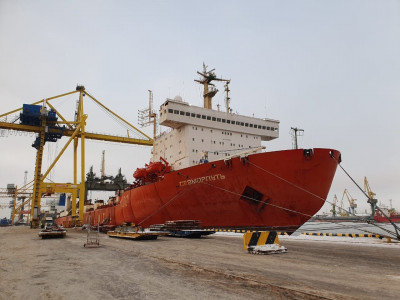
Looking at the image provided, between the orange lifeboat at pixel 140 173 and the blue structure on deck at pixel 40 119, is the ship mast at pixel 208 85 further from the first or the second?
the blue structure on deck at pixel 40 119

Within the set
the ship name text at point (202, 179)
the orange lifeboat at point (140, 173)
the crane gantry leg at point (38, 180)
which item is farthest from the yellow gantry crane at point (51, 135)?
the ship name text at point (202, 179)

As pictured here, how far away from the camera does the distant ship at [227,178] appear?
41.4ft

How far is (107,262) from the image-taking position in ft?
24.3

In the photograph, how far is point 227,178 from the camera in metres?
14.5

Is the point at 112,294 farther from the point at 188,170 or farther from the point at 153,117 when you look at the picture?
the point at 153,117

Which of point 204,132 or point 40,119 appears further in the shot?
point 40,119

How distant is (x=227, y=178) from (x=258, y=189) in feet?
6.01

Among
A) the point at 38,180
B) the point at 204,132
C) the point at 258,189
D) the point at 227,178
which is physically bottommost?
the point at 258,189

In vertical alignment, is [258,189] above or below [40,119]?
below

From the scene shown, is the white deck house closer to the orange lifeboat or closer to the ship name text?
the orange lifeboat

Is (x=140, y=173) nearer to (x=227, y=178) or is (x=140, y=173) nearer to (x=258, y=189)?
(x=227, y=178)

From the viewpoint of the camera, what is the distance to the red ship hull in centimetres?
1255

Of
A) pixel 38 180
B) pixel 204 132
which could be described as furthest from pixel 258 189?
pixel 38 180

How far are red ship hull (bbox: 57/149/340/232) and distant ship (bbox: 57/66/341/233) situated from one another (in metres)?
0.04
